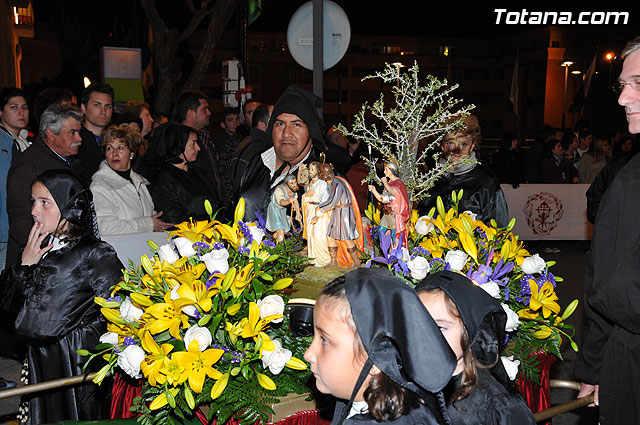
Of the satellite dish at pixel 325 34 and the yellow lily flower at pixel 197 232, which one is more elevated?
the satellite dish at pixel 325 34

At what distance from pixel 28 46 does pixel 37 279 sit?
35.7m

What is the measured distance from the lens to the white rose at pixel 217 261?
2.54m

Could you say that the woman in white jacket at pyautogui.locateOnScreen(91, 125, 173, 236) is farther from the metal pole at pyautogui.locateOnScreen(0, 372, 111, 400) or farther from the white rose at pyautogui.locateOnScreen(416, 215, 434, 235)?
the white rose at pyautogui.locateOnScreen(416, 215, 434, 235)

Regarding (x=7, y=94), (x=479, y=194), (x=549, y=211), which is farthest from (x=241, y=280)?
(x=549, y=211)

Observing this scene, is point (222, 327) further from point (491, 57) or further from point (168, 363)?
point (491, 57)

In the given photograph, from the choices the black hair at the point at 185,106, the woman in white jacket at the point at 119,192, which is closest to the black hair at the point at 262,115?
the black hair at the point at 185,106

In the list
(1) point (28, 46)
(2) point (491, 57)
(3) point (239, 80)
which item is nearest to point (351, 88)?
(2) point (491, 57)

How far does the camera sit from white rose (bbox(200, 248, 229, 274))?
2545 millimetres

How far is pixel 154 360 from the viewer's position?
7.90 feet

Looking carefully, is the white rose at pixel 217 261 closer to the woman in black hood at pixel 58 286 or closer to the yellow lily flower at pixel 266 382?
the yellow lily flower at pixel 266 382

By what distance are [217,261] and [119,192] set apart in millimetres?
2892

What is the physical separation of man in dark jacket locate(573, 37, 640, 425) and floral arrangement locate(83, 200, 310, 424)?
3.84ft

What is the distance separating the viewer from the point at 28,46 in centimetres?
3497

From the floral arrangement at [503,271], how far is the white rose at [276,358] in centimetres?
61
